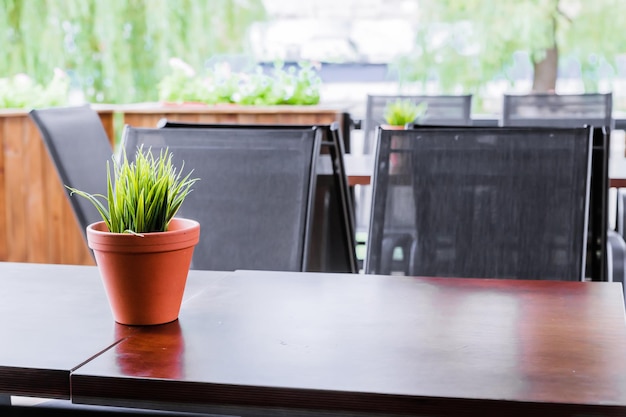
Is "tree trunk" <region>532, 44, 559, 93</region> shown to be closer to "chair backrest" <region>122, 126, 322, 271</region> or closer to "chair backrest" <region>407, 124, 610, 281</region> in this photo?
"chair backrest" <region>407, 124, 610, 281</region>

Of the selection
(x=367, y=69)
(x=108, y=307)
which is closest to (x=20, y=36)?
(x=367, y=69)

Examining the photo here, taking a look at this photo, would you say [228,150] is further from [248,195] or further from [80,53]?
[80,53]

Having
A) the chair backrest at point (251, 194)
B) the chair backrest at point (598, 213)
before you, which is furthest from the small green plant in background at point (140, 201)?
the chair backrest at point (598, 213)

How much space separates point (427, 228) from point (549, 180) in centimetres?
23

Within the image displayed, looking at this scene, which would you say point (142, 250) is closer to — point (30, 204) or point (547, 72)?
point (30, 204)

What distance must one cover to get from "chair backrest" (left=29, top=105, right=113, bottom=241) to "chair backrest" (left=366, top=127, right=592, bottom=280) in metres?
0.70

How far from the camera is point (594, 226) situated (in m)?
1.52

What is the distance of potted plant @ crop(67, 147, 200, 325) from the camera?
0.84 m

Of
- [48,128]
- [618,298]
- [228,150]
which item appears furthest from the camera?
[48,128]

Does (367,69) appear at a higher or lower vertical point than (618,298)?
higher

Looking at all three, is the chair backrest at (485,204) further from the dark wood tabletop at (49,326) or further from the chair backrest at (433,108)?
the chair backrest at (433,108)

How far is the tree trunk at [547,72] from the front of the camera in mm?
7191

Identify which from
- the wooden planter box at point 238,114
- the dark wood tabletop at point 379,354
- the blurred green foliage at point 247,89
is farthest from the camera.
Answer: the blurred green foliage at point 247,89

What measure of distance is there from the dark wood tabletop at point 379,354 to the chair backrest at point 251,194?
0.50 m
